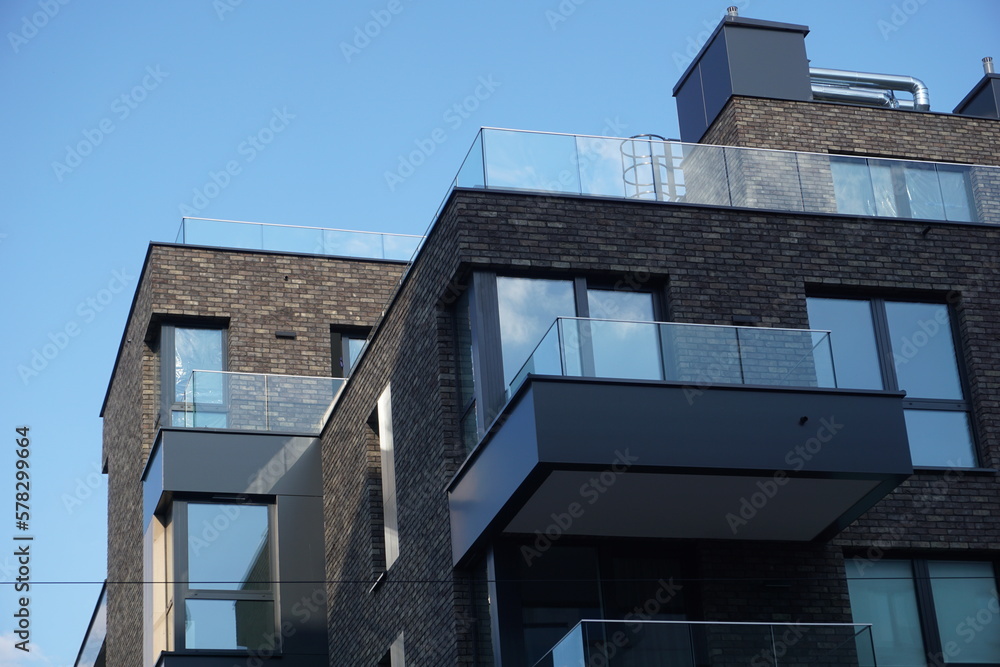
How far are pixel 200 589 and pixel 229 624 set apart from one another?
24.2 inches

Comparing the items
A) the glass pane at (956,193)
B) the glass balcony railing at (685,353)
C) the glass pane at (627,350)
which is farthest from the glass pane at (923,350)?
the glass pane at (627,350)

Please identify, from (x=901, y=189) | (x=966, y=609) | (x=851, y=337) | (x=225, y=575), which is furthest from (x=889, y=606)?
(x=225, y=575)

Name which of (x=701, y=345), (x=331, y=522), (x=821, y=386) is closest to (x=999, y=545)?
(x=821, y=386)

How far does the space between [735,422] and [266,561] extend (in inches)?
347

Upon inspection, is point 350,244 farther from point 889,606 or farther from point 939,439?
point 889,606

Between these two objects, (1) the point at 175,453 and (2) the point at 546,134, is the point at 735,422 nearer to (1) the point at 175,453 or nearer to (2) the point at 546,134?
(2) the point at 546,134

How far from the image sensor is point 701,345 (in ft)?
49.3

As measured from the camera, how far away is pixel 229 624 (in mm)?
20484

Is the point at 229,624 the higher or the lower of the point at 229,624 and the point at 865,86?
the lower

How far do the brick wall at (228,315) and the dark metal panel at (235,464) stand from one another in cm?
222

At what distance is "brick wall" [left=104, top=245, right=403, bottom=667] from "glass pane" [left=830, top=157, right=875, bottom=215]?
930cm

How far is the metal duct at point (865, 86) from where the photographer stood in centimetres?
2531

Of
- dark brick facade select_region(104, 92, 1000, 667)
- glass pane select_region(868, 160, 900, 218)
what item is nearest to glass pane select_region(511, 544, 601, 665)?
dark brick facade select_region(104, 92, 1000, 667)

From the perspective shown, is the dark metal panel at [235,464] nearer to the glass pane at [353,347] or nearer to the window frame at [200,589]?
the window frame at [200,589]
